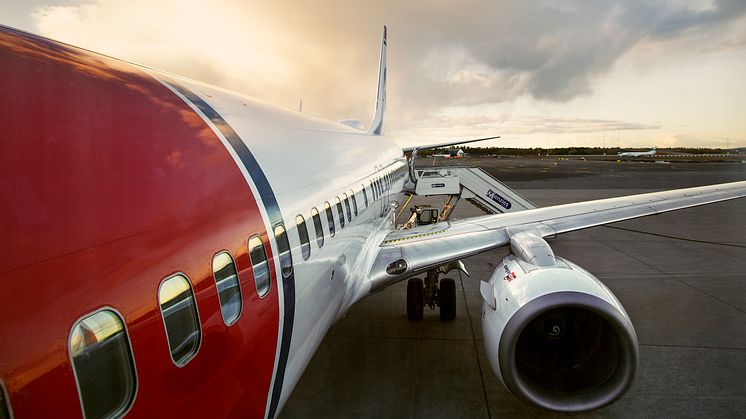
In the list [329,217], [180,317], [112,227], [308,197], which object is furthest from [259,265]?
[329,217]

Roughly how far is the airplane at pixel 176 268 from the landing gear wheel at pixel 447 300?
283cm

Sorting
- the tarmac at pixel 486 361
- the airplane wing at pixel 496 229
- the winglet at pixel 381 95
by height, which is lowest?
the tarmac at pixel 486 361

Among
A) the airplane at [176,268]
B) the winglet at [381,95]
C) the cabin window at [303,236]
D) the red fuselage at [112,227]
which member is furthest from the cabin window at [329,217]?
the winglet at [381,95]

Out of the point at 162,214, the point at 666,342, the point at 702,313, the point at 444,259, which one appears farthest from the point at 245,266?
the point at 702,313

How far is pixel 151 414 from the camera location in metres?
1.77

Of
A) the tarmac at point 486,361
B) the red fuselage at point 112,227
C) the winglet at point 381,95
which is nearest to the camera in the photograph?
the red fuselage at point 112,227

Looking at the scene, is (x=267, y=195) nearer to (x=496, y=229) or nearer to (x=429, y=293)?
(x=496, y=229)

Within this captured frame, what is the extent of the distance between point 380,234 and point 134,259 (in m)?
6.07

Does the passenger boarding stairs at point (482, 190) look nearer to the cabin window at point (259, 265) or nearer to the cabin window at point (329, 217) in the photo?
the cabin window at point (329, 217)

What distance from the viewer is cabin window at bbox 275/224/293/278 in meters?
3.12

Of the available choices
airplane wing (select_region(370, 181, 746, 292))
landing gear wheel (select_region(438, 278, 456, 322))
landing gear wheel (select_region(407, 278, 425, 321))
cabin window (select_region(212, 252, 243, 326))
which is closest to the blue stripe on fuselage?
cabin window (select_region(212, 252, 243, 326))

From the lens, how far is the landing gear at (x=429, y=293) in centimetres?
757

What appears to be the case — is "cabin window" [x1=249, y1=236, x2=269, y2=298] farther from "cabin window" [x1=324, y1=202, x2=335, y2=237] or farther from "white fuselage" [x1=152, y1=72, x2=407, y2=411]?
"cabin window" [x1=324, y1=202, x2=335, y2=237]

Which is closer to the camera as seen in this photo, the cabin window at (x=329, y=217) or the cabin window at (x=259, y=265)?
the cabin window at (x=259, y=265)
